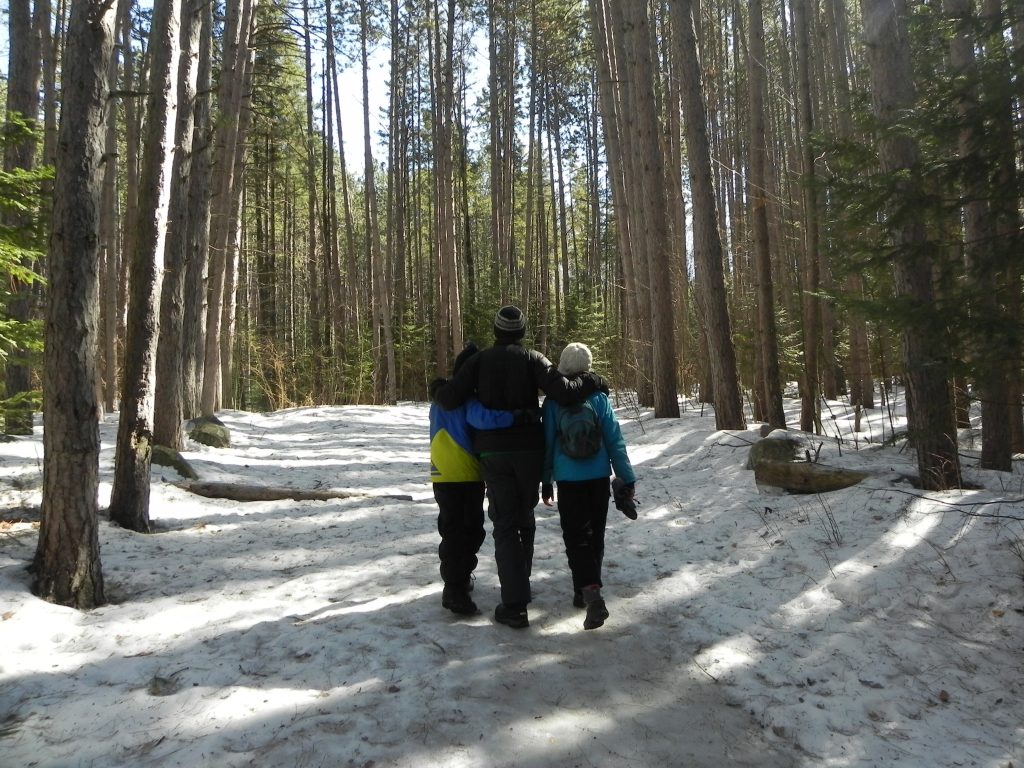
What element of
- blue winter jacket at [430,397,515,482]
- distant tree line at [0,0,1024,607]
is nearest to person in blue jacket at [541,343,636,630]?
blue winter jacket at [430,397,515,482]

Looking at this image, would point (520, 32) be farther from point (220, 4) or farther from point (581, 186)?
point (581, 186)

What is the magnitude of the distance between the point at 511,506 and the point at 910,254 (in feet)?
13.5

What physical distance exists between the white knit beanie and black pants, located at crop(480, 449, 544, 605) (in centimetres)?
59

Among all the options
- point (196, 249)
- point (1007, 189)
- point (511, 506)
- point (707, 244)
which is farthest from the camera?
point (196, 249)

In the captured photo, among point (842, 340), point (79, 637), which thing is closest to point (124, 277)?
point (79, 637)

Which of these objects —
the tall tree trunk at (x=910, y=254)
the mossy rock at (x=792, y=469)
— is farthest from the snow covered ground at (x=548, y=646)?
the tall tree trunk at (x=910, y=254)

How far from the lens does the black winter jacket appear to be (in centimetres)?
405

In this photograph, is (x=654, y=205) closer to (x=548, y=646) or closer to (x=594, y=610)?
(x=594, y=610)

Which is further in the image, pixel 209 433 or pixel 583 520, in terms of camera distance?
pixel 209 433

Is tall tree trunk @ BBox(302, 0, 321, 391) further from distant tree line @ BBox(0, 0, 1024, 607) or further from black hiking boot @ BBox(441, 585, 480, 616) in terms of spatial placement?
black hiking boot @ BBox(441, 585, 480, 616)

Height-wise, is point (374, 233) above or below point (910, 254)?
above

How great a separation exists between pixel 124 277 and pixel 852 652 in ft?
55.3

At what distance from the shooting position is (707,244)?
10.1 meters

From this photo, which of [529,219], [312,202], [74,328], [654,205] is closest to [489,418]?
[74,328]
